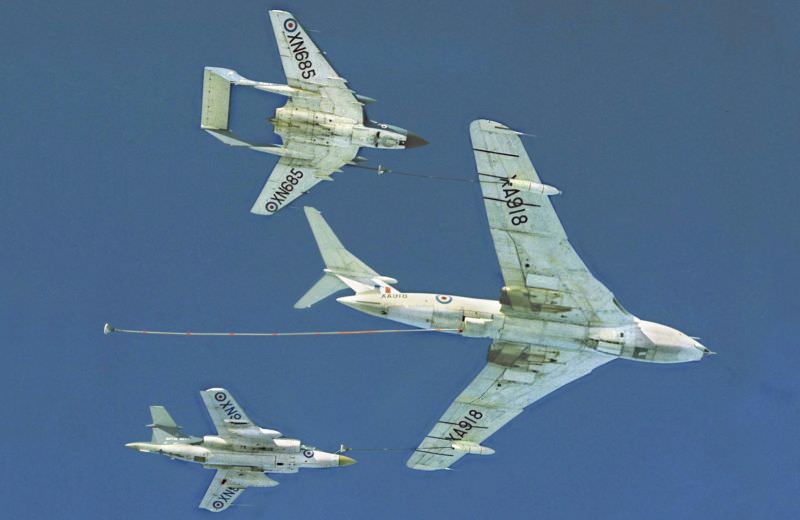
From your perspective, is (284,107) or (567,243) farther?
(284,107)

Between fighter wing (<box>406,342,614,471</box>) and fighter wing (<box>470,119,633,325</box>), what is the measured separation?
2.62 meters

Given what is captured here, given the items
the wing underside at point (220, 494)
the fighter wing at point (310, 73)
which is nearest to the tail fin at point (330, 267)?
the fighter wing at point (310, 73)

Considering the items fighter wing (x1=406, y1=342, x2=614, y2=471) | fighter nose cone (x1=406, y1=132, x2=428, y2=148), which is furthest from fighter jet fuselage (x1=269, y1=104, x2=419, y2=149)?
fighter wing (x1=406, y1=342, x2=614, y2=471)

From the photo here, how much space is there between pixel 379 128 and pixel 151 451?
20.2 m

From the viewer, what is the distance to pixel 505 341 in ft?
168

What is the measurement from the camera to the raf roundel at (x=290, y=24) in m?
58.8

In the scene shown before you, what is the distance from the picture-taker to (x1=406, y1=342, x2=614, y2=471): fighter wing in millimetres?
52531

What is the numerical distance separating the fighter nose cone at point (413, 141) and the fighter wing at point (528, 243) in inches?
490

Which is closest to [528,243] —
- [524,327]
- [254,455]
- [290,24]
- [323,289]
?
[524,327]

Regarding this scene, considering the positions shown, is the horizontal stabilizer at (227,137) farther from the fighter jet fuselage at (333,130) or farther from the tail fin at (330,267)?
the tail fin at (330,267)

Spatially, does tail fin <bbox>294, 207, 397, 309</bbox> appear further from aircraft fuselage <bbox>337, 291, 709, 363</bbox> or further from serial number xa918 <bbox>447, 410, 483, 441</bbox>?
serial number xa918 <bbox>447, 410, 483, 441</bbox>

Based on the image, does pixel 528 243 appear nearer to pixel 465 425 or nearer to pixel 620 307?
pixel 620 307

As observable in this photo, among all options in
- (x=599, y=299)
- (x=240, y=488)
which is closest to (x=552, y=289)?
(x=599, y=299)

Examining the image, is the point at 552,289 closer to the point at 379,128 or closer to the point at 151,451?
the point at 379,128
